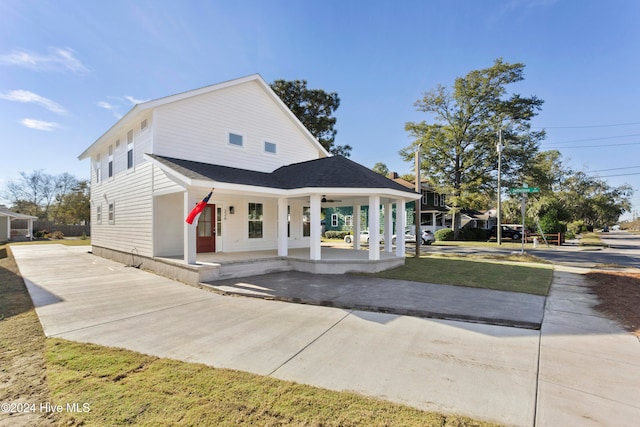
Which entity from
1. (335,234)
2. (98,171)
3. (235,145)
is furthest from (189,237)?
(335,234)

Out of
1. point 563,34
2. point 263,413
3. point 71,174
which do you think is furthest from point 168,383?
point 71,174

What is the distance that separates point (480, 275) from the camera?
9516mm

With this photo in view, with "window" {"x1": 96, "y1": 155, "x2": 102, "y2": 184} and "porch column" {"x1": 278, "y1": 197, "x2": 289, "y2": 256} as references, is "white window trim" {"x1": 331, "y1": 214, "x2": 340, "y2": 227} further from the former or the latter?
"porch column" {"x1": 278, "y1": 197, "x2": 289, "y2": 256}

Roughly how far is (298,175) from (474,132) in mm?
23612

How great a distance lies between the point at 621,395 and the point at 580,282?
25.5ft

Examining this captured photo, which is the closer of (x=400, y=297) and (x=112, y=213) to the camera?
(x=400, y=297)

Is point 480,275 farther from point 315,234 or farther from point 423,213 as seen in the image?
point 423,213

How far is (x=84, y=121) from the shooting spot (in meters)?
17.2

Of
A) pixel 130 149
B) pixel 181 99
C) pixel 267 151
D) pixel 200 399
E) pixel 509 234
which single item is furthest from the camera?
pixel 509 234

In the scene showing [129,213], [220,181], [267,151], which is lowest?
[129,213]

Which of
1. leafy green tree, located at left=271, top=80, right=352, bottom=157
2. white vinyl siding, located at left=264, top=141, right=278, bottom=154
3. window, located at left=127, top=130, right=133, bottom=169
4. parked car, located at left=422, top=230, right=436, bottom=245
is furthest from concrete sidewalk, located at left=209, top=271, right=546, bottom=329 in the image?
leafy green tree, located at left=271, top=80, right=352, bottom=157

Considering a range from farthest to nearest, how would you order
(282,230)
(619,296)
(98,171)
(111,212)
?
(98,171)
(111,212)
(282,230)
(619,296)

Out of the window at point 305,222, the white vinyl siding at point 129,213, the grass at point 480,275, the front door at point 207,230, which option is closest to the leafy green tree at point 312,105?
the window at point 305,222

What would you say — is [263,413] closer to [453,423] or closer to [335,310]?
[453,423]
